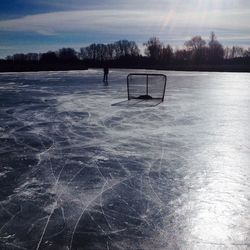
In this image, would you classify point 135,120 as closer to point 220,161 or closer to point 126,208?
point 220,161

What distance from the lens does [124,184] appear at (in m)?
4.06

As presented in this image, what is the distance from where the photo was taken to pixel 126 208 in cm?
340

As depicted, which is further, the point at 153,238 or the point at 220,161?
the point at 220,161

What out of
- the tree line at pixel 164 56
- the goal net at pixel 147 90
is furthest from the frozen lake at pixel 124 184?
the tree line at pixel 164 56

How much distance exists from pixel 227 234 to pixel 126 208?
38.2 inches

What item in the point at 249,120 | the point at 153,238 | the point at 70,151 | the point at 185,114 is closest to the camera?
the point at 153,238

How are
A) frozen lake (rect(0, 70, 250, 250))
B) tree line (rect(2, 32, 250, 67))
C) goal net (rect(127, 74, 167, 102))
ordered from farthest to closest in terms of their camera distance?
1. tree line (rect(2, 32, 250, 67))
2. goal net (rect(127, 74, 167, 102))
3. frozen lake (rect(0, 70, 250, 250))

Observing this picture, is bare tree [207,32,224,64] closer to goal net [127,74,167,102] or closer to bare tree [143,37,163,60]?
bare tree [143,37,163,60]

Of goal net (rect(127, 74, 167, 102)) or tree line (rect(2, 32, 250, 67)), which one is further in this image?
tree line (rect(2, 32, 250, 67))

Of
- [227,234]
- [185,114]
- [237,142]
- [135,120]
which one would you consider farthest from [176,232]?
[185,114]

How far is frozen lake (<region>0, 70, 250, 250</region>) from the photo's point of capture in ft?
9.42

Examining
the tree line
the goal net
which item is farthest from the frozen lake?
the tree line

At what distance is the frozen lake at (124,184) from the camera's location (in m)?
2.87

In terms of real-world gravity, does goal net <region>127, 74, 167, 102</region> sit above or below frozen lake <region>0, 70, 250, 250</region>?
→ above
